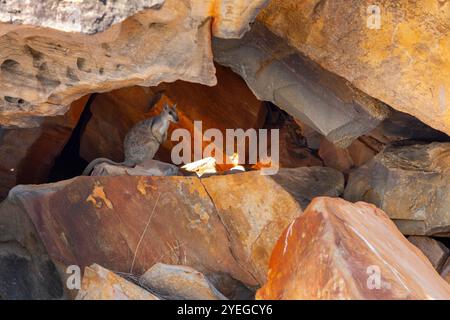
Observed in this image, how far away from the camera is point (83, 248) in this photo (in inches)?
163

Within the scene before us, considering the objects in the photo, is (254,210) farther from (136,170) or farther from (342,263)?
(342,263)

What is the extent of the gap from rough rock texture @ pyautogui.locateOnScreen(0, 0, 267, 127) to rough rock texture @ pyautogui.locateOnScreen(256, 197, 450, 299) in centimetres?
111

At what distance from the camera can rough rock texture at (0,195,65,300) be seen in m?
4.18

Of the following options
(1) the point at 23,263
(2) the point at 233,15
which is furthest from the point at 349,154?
(1) the point at 23,263

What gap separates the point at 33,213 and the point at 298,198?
5.68 ft

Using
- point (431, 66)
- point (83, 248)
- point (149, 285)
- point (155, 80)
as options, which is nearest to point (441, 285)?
point (431, 66)

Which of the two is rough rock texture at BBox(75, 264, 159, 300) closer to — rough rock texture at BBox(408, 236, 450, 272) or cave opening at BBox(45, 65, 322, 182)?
rough rock texture at BBox(408, 236, 450, 272)

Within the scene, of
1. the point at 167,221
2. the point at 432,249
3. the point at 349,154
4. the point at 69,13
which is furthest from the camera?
the point at 349,154

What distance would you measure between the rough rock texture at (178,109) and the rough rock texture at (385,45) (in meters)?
1.45

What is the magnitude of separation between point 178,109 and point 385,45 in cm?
230

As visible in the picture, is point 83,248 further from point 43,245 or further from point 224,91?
point 224,91

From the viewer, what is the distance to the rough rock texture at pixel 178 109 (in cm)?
548

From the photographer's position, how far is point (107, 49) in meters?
3.56

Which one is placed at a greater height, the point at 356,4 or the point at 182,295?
the point at 356,4
